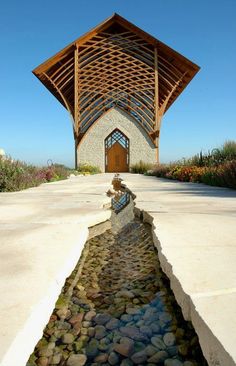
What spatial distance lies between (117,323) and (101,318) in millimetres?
93

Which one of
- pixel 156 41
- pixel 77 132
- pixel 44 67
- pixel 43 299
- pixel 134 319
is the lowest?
pixel 134 319

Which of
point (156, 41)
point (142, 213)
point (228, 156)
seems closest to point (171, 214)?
point (142, 213)

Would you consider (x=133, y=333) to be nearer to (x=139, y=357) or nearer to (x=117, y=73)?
(x=139, y=357)

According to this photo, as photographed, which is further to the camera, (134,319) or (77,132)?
(77,132)

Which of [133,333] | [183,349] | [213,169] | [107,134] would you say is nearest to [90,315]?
[133,333]

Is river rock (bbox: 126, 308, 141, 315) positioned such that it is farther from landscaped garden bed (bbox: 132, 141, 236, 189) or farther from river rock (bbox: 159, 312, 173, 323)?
landscaped garden bed (bbox: 132, 141, 236, 189)

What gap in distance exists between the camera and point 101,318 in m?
1.55

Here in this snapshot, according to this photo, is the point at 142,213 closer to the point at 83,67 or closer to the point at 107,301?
the point at 107,301

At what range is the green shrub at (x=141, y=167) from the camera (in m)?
23.0

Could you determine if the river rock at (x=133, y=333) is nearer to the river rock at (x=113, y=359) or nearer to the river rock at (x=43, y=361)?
the river rock at (x=113, y=359)

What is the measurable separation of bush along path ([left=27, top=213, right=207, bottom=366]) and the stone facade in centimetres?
2361

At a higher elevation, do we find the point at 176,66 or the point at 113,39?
the point at 113,39

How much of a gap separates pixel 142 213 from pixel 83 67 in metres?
22.5

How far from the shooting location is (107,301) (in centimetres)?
175
